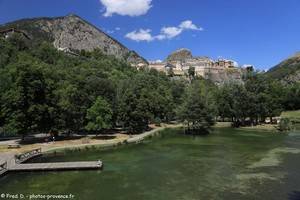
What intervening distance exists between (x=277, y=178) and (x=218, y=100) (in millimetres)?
88081

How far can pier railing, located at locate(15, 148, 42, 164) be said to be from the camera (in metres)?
47.9

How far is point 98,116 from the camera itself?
73938 mm

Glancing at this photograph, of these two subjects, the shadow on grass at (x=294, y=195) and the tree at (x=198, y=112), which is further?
the tree at (x=198, y=112)

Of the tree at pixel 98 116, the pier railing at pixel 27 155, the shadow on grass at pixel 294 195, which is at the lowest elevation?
the shadow on grass at pixel 294 195

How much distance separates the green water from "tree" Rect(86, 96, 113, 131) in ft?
41.7

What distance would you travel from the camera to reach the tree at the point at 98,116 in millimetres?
73750

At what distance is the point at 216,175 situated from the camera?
138ft

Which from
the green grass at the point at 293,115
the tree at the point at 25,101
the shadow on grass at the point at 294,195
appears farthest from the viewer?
the green grass at the point at 293,115

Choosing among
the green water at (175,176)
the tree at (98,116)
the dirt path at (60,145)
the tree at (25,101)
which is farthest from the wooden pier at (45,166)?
the tree at (98,116)

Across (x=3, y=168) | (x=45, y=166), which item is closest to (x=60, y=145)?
(x=45, y=166)

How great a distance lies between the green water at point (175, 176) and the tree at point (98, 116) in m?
12.7

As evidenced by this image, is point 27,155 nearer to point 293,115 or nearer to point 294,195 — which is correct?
point 294,195

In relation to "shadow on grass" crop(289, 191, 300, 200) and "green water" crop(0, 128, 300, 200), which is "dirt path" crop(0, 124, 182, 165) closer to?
"green water" crop(0, 128, 300, 200)

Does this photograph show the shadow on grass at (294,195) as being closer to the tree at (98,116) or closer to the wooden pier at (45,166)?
the wooden pier at (45,166)
